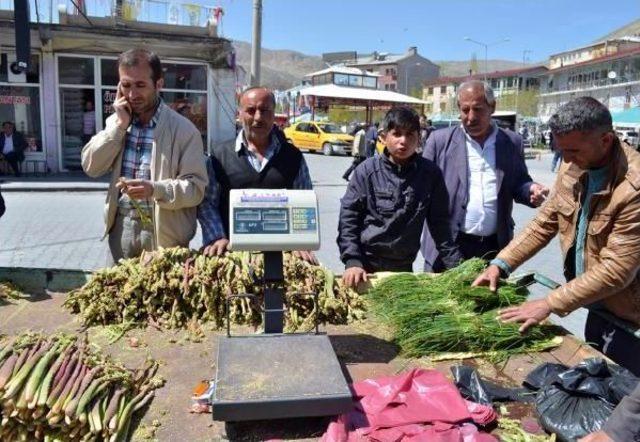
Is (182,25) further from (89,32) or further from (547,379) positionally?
(547,379)

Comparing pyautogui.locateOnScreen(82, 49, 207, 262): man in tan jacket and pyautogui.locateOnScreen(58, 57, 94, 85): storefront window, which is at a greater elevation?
pyautogui.locateOnScreen(58, 57, 94, 85): storefront window

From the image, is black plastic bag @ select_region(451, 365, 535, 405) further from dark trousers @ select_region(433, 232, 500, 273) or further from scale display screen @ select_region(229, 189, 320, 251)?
dark trousers @ select_region(433, 232, 500, 273)

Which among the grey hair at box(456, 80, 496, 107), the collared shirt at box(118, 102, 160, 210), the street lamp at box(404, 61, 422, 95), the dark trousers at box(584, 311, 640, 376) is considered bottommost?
the dark trousers at box(584, 311, 640, 376)

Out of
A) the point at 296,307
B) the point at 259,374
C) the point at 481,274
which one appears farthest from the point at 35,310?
the point at 481,274

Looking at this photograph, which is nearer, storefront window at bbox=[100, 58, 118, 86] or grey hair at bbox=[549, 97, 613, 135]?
grey hair at bbox=[549, 97, 613, 135]

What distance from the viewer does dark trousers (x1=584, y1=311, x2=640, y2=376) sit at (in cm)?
279

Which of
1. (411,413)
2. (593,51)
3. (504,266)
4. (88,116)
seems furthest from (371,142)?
(593,51)

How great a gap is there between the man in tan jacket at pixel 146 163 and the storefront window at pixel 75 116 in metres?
15.0

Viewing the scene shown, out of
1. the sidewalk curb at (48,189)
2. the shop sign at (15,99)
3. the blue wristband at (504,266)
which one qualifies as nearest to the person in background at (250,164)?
the blue wristband at (504,266)

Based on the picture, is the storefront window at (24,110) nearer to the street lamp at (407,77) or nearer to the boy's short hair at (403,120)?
the boy's short hair at (403,120)

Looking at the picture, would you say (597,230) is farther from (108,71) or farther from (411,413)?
(108,71)

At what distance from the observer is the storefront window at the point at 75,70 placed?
16.6 metres

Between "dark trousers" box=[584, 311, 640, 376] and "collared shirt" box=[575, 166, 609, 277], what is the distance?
333 millimetres

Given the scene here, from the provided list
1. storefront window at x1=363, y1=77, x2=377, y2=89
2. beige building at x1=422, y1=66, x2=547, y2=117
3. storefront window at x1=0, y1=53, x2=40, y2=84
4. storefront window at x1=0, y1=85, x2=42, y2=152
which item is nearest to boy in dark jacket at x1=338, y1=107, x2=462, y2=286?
storefront window at x1=0, y1=53, x2=40, y2=84
